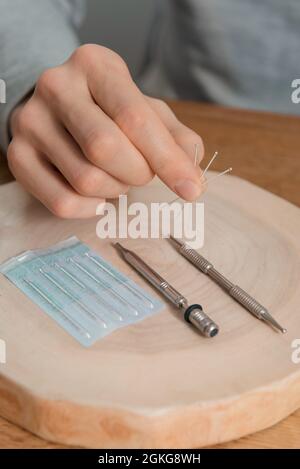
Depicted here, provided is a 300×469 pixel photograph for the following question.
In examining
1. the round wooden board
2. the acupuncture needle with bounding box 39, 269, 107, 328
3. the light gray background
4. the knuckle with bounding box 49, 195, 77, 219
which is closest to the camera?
the round wooden board

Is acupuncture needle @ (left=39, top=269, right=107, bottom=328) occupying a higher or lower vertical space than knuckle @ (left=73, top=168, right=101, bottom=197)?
lower

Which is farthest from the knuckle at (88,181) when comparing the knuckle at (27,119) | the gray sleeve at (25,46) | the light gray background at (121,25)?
the light gray background at (121,25)

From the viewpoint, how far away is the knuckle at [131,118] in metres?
0.73

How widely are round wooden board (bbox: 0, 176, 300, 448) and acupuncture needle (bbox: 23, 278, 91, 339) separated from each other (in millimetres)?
15

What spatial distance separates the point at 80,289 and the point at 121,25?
61.0 inches

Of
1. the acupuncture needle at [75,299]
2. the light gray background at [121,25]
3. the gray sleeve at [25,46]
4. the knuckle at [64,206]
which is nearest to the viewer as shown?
the acupuncture needle at [75,299]

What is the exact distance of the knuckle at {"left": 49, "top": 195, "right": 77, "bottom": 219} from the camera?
0.77 meters

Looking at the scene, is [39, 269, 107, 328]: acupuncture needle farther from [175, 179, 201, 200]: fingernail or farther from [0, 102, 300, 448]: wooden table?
[0, 102, 300, 448]: wooden table

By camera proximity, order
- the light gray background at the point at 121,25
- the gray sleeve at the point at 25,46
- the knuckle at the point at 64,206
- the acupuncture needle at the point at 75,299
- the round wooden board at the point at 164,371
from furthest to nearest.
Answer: the light gray background at the point at 121,25 < the gray sleeve at the point at 25,46 < the knuckle at the point at 64,206 < the acupuncture needle at the point at 75,299 < the round wooden board at the point at 164,371

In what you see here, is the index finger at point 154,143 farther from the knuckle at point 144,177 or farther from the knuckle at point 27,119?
the knuckle at point 27,119

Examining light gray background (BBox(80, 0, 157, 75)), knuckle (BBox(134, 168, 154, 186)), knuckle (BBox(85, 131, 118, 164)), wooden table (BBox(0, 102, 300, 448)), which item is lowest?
light gray background (BBox(80, 0, 157, 75))

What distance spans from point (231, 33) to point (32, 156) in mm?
666

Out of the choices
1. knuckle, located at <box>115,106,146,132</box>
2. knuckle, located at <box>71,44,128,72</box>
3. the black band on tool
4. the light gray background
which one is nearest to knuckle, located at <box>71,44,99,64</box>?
knuckle, located at <box>71,44,128,72</box>

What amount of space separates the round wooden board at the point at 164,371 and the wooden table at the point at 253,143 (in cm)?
32
